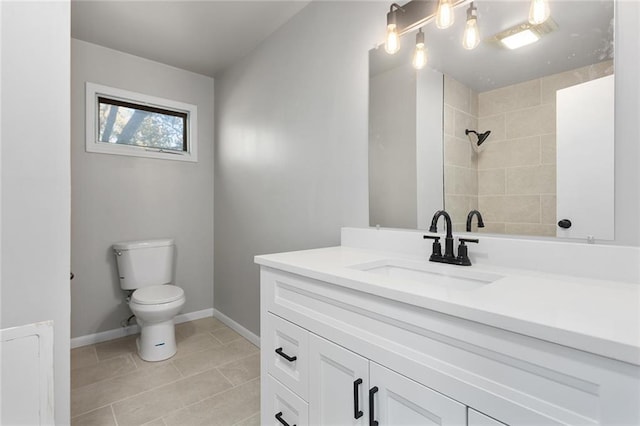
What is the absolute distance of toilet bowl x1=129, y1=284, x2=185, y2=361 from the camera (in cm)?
217

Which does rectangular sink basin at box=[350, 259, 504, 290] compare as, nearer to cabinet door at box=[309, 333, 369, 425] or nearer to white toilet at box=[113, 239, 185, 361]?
cabinet door at box=[309, 333, 369, 425]

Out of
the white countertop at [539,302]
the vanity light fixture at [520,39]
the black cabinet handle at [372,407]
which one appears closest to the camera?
the white countertop at [539,302]

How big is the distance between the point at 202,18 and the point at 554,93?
2.18 metres

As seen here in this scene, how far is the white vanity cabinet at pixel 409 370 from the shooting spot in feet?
1.78

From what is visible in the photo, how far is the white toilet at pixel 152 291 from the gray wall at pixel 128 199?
0.74ft

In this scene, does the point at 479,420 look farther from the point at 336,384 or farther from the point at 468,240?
the point at 468,240

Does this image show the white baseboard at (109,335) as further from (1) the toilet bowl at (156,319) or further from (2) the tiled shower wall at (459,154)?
(2) the tiled shower wall at (459,154)

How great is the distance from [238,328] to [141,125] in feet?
6.73

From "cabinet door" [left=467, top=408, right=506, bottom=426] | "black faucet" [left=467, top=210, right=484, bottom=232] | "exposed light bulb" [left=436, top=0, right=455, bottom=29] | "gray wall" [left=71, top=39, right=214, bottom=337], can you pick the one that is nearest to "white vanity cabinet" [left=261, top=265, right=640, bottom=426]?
"cabinet door" [left=467, top=408, right=506, bottom=426]

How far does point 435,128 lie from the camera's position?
1.34 m

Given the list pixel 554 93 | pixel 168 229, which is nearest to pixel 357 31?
pixel 554 93

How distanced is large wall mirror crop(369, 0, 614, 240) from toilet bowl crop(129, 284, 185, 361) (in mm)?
1694

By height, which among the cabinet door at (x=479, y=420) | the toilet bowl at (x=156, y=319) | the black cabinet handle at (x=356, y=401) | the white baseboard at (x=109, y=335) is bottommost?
the white baseboard at (x=109, y=335)

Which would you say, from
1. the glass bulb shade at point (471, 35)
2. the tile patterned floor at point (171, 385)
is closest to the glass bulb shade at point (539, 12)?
the glass bulb shade at point (471, 35)
